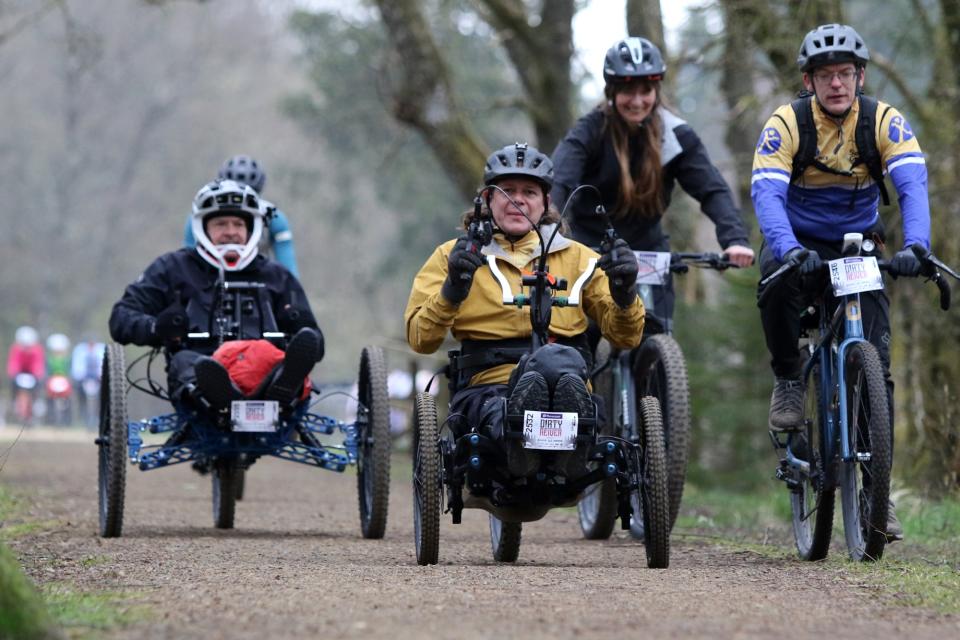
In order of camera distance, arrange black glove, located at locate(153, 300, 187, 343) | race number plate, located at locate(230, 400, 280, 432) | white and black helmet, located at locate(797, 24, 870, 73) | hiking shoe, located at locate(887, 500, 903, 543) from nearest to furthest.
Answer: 1. hiking shoe, located at locate(887, 500, 903, 543)
2. white and black helmet, located at locate(797, 24, 870, 73)
3. race number plate, located at locate(230, 400, 280, 432)
4. black glove, located at locate(153, 300, 187, 343)

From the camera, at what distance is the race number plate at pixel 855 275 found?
7496 millimetres

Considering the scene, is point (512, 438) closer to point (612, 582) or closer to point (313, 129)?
point (612, 582)

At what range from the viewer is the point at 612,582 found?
655cm

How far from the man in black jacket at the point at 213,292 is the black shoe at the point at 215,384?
364 mm

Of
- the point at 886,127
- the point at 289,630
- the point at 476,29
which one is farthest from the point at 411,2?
the point at 476,29

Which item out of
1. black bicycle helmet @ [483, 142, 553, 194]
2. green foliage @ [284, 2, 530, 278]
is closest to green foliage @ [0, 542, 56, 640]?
black bicycle helmet @ [483, 142, 553, 194]

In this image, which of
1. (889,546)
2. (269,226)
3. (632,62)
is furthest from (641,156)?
(269,226)

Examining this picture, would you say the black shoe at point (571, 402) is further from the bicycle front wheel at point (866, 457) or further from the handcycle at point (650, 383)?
the handcycle at point (650, 383)

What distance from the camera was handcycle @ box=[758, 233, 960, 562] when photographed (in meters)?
7.25

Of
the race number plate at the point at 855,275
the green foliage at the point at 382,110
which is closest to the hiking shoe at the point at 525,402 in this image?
the race number plate at the point at 855,275

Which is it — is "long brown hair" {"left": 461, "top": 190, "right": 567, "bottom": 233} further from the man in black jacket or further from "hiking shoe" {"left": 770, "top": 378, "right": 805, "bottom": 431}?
the man in black jacket

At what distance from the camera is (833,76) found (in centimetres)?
779

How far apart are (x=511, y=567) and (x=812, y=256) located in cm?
183

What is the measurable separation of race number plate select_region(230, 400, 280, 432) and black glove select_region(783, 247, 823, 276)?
10.2 feet
